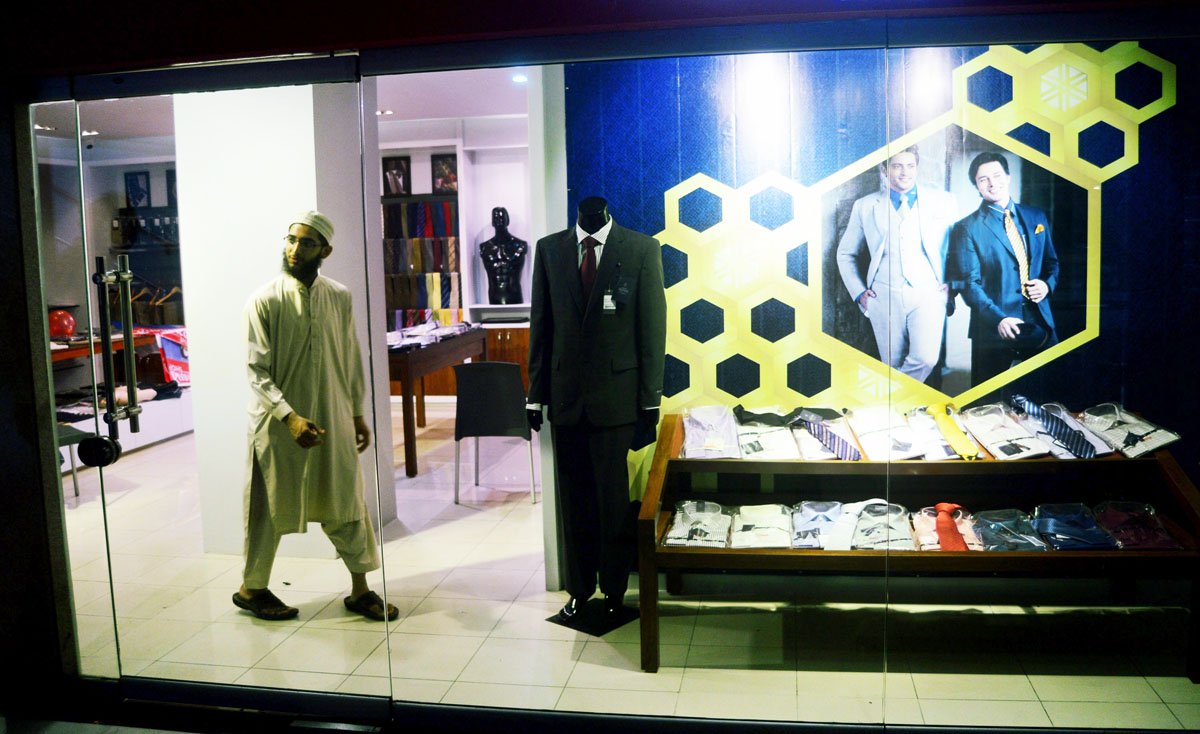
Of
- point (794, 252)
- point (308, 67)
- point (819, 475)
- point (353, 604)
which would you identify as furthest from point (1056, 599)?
point (308, 67)

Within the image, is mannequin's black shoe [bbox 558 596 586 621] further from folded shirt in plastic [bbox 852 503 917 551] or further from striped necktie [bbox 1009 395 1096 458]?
striped necktie [bbox 1009 395 1096 458]

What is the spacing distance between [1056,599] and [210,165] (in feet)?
11.3

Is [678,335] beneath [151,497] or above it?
above

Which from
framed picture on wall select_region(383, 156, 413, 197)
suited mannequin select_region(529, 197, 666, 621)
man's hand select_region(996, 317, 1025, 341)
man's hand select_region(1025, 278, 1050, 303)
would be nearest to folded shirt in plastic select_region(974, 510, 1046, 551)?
man's hand select_region(996, 317, 1025, 341)

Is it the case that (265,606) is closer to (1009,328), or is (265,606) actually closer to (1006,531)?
(1006,531)

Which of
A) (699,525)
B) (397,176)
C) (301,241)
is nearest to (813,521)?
(699,525)

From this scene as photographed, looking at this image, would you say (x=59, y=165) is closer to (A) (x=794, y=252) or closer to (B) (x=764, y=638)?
(A) (x=794, y=252)

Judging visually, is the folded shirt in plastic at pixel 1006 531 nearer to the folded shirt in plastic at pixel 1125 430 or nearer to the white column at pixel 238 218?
the folded shirt in plastic at pixel 1125 430

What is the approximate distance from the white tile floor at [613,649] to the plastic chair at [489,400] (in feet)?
3.72

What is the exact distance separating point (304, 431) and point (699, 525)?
4.79ft

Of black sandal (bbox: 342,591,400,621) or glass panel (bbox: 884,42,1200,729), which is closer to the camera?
glass panel (bbox: 884,42,1200,729)

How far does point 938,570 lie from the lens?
329 centimetres

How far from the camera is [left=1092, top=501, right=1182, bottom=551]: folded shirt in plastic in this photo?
10.5 feet

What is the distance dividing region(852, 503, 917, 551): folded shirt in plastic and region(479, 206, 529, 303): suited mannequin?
3334mm
